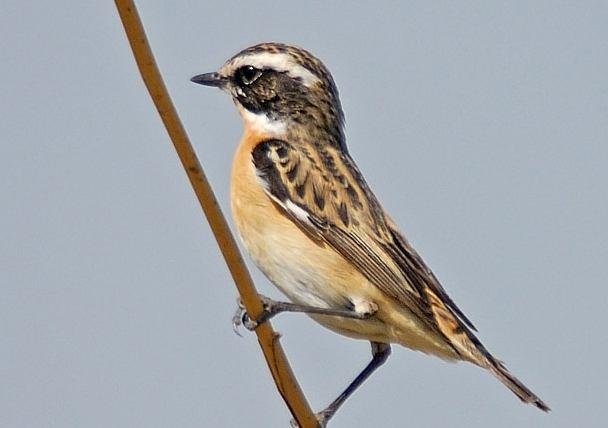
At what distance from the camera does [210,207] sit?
452 cm

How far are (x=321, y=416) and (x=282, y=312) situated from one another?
1.22 metres

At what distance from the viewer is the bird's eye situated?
24.8 feet

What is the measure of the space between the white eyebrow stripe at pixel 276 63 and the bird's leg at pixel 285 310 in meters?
1.82

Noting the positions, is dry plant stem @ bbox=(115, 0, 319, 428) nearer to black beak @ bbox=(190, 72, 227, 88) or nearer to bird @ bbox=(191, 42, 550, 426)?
bird @ bbox=(191, 42, 550, 426)

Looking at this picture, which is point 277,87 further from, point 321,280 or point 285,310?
point 285,310

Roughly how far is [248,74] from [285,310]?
85.1 inches

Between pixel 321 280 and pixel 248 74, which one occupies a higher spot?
pixel 248 74

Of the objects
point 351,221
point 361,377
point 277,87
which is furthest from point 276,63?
point 361,377

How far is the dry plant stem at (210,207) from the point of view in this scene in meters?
4.19

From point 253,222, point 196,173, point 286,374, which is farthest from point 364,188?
point 196,173

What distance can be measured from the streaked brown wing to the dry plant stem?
145 cm

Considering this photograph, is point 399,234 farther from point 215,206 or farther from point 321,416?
point 215,206

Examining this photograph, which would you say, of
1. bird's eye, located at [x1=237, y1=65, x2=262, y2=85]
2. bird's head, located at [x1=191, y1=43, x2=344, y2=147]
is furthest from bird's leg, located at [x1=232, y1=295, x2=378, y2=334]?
bird's eye, located at [x1=237, y1=65, x2=262, y2=85]

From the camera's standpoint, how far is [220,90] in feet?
25.3
